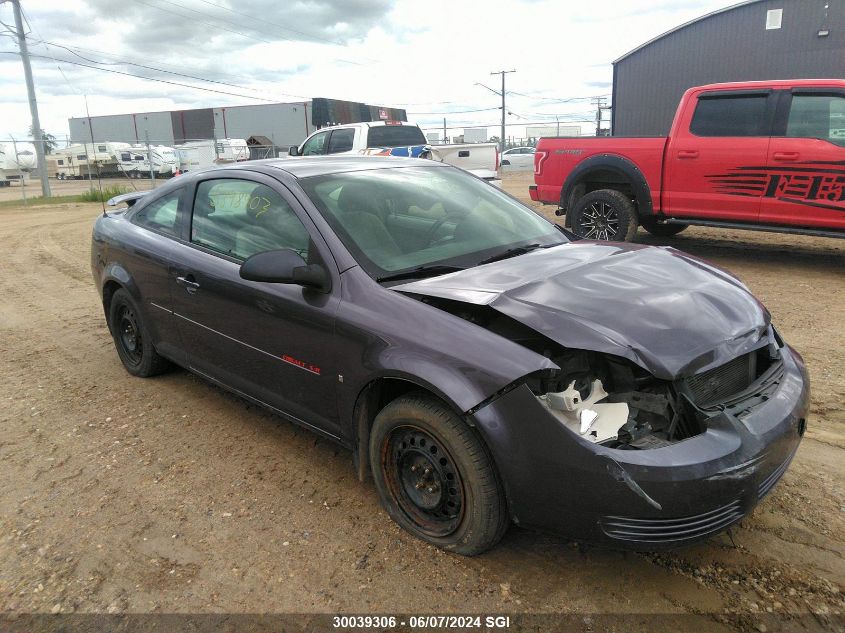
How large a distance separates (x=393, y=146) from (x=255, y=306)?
11649mm

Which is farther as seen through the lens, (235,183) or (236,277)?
(235,183)

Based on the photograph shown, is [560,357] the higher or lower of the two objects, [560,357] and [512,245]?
the lower

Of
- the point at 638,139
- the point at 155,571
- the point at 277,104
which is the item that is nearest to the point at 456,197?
the point at 155,571

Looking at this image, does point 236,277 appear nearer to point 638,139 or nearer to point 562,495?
→ point 562,495

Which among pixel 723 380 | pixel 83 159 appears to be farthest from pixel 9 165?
pixel 723 380

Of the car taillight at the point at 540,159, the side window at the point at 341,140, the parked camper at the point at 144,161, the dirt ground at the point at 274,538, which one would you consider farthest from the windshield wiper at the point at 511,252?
the parked camper at the point at 144,161

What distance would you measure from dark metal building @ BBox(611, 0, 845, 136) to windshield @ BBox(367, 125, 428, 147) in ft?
18.0

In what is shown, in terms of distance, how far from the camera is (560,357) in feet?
8.05

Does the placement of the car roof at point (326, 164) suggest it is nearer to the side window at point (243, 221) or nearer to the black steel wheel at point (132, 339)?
the side window at point (243, 221)

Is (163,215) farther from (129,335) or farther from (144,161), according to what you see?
(144,161)

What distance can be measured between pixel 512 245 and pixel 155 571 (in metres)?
2.33

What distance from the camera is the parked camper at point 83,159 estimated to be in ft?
119

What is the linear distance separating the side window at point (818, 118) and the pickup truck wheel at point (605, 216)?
199cm

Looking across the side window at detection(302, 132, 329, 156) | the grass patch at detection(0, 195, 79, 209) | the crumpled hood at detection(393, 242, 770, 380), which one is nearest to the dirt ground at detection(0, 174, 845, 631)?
the crumpled hood at detection(393, 242, 770, 380)
